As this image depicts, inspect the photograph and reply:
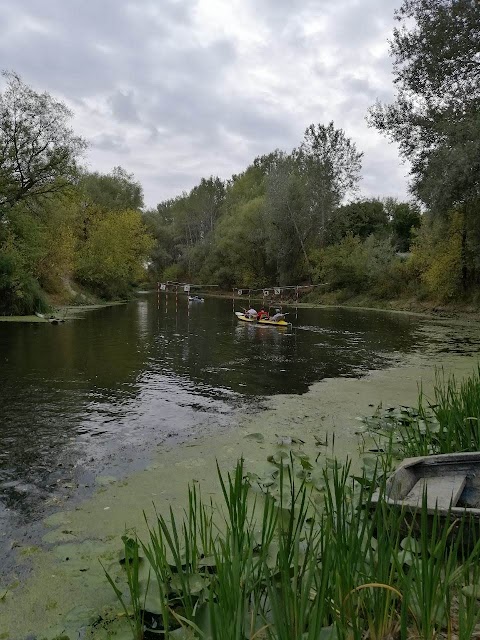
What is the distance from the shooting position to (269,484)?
4.55m

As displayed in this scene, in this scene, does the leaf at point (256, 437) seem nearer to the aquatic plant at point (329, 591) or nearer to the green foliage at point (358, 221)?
the aquatic plant at point (329, 591)

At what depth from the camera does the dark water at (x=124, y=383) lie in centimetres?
550

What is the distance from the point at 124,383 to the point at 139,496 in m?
5.74

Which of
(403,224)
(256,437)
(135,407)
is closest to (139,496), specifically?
(256,437)

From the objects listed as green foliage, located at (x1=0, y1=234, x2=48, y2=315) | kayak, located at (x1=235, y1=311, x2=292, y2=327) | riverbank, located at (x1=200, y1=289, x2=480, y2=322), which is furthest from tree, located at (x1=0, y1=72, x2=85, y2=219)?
riverbank, located at (x1=200, y1=289, x2=480, y2=322)

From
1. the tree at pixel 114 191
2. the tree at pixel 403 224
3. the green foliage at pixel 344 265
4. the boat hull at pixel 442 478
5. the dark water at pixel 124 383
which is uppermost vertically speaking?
the tree at pixel 114 191

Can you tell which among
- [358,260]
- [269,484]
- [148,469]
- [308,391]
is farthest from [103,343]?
[358,260]

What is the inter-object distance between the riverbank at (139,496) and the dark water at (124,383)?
1.41 feet

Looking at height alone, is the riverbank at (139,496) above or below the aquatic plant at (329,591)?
below

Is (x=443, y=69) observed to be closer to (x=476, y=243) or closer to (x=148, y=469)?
(x=476, y=243)

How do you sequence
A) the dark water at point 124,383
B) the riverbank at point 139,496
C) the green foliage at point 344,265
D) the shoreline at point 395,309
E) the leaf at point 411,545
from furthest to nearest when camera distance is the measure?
the green foliage at point 344,265 → the shoreline at point 395,309 → the dark water at point 124,383 → the riverbank at point 139,496 → the leaf at point 411,545

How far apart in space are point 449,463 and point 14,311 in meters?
22.6

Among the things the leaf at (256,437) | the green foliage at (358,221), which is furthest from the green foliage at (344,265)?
the leaf at (256,437)

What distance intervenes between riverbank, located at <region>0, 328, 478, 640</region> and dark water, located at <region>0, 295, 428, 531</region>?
430 millimetres
